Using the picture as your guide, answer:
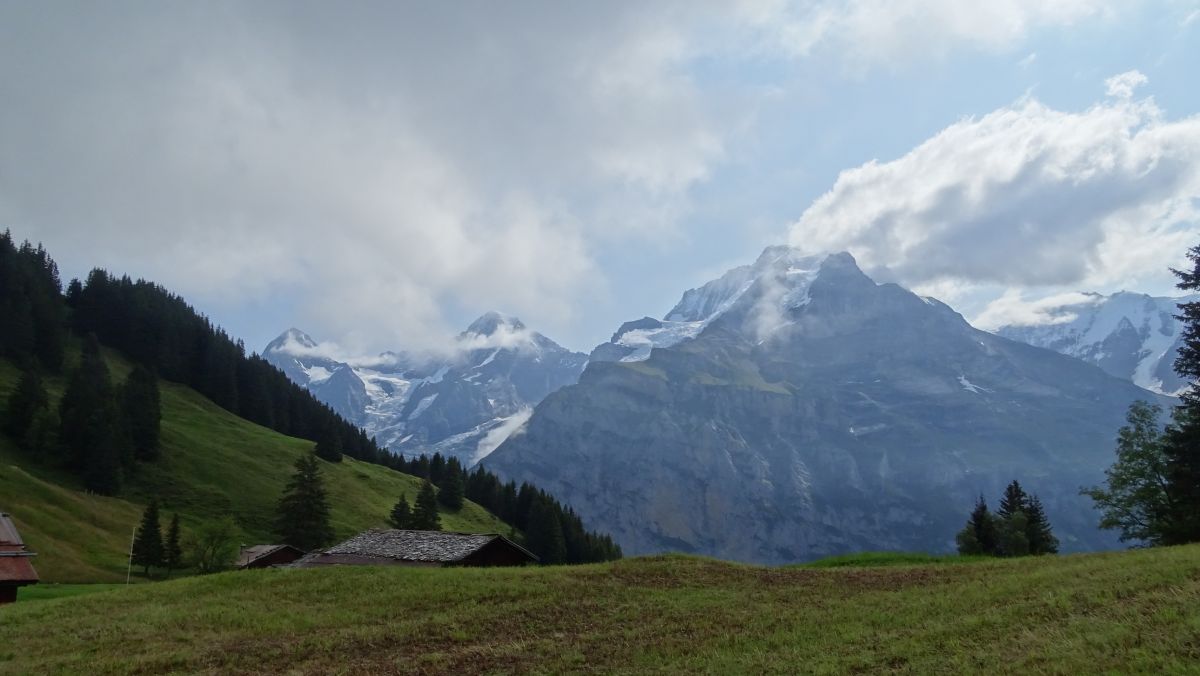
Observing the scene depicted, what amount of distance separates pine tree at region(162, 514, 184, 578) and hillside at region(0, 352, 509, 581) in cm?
433

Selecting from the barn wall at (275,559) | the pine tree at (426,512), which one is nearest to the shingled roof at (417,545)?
the barn wall at (275,559)

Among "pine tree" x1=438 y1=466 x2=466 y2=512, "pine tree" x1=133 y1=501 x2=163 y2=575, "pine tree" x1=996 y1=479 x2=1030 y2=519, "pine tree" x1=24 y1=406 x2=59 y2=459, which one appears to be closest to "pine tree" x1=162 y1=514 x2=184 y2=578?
"pine tree" x1=133 y1=501 x2=163 y2=575

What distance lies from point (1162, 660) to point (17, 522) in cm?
10032

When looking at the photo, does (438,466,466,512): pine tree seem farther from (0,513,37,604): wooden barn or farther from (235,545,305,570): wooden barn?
Answer: (0,513,37,604): wooden barn

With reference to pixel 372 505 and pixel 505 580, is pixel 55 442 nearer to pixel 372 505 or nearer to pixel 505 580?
pixel 372 505

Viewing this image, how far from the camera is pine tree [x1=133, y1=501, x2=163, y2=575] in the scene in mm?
85500

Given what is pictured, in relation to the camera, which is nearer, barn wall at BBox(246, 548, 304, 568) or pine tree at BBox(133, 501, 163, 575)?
pine tree at BBox(133, 501, 163, 575)

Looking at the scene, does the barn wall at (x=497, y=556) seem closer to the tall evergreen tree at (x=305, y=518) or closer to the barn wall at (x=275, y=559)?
the barn wall at (x=275, y=559)

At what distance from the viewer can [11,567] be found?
145 ft

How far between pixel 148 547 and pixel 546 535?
66.2 metres

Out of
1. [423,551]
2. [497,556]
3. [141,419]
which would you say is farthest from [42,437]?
[497,556]

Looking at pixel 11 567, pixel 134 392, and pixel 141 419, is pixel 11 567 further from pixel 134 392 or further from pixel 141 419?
pixel 134 392

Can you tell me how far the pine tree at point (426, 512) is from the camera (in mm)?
111562

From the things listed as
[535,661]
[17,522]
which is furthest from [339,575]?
[17,522]
